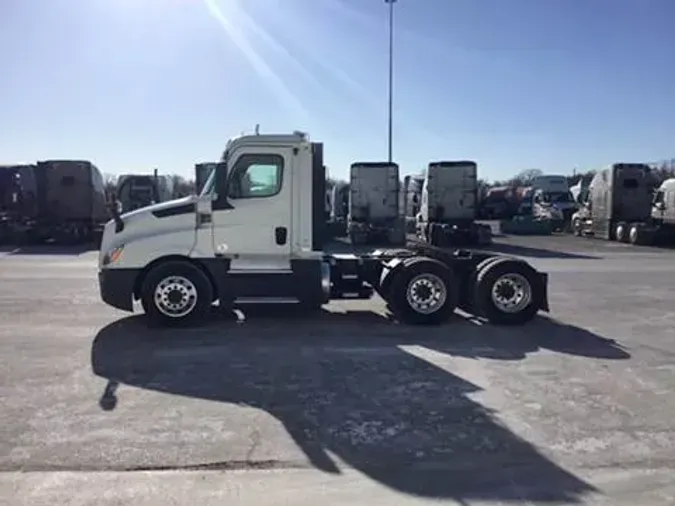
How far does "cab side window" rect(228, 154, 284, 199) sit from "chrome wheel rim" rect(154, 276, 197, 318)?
4.73ft

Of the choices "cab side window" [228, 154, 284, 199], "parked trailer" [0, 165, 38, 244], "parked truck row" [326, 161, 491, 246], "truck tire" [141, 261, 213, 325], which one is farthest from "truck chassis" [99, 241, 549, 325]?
"parked trailer" [0, 165, 38, 244]

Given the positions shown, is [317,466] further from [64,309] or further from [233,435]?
[64,309]

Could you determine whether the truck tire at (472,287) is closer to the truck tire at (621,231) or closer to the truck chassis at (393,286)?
the truck chassis at (393,286)

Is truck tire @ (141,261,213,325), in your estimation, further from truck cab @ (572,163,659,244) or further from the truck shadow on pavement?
truck cab @ (572,163,659,244)

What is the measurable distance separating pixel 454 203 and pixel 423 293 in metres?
19.6

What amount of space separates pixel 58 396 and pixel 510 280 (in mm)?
6756

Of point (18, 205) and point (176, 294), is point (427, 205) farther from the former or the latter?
point (176, 294)

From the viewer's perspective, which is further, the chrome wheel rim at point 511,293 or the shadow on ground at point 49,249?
the shadow on ground at point 49,249

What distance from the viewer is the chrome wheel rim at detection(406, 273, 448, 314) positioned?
11000mm

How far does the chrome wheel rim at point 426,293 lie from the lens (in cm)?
1100

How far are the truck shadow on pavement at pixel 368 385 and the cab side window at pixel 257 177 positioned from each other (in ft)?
6.43

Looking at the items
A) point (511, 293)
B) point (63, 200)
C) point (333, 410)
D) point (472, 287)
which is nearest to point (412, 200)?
point (63, 200)

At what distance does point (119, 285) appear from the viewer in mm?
10523

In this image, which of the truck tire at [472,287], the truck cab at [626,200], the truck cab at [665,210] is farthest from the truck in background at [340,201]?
the truck tire at [472,287]
